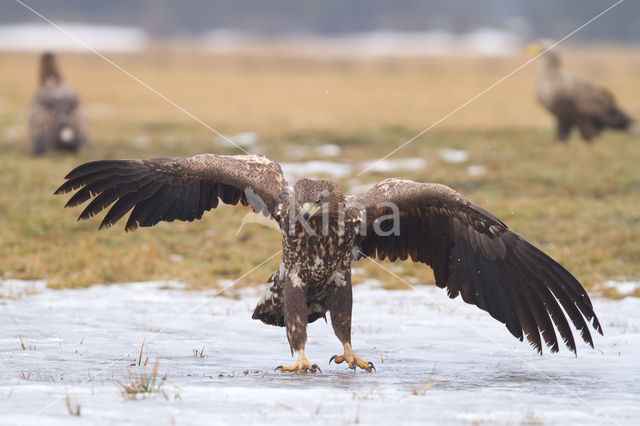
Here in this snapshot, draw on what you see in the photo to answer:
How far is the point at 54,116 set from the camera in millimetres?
20594

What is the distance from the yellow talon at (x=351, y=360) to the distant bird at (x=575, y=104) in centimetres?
1472

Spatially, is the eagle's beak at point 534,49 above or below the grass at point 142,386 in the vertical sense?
above

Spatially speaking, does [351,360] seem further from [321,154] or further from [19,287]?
[321,154]

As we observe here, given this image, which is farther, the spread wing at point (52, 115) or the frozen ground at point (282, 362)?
the spread wing at point (52, 115)

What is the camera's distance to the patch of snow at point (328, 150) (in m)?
21.0

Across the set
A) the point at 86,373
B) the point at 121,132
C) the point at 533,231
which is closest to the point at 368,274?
the point at 533,231

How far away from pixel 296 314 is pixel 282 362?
1.52 ft

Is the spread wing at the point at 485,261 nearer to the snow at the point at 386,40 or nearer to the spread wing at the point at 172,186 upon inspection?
the spread wing at the point at 172,186

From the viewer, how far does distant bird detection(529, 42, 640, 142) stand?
2048 cm

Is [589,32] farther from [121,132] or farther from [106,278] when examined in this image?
[106,278]

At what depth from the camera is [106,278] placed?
36.6ft

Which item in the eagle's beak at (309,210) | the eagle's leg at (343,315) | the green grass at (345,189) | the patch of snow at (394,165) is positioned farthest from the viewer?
the patch of snow at (394,165)

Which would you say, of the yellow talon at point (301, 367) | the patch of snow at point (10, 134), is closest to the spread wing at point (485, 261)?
the yellow talon at point (301, 367)

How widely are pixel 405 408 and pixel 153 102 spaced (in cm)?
3634
